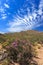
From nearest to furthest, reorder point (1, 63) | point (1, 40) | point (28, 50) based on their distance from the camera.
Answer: point (1, 63), point (28, 50), point (1, 40)

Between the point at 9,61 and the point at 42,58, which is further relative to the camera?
the point at 42,58

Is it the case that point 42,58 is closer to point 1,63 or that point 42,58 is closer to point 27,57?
point 27,57

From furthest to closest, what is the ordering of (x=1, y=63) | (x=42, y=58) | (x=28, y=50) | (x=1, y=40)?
(x=1, y=40) < (x=42, y=58) < (x=28, y=50) < (x=1, y=63)

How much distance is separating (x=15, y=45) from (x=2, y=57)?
5.14ft

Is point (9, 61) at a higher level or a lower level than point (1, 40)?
lower

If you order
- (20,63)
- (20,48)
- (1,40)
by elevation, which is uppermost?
(1,40)

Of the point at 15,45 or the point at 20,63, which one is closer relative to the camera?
the point at 20,63

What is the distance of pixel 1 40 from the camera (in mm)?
26094

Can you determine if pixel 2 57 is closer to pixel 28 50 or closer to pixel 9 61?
pixel 9 61

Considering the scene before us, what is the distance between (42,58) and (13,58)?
147 inches

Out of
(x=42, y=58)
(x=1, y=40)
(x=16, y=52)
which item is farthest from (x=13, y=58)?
(x=1, y=40)

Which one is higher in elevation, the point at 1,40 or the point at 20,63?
the point at 1,40

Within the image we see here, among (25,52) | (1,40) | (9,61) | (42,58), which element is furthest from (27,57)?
(1,40)

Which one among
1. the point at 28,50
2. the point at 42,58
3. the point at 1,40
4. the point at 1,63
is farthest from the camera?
the point at 1,40
